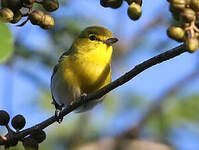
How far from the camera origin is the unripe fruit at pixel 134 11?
202 cm

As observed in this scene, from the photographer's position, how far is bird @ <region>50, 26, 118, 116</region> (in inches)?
154

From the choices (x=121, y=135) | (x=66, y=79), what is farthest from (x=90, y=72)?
(x=121, y=135)

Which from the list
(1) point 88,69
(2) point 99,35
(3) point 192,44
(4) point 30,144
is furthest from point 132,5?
(2) point 99,35

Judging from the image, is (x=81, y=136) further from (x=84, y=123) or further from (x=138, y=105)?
(x=138, y=105)

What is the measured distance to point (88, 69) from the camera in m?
3.96

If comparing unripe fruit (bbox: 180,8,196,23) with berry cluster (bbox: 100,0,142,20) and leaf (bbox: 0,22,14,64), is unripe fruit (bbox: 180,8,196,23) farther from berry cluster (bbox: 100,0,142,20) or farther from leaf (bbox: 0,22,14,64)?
leaf (bbox: 0,22,14,64)

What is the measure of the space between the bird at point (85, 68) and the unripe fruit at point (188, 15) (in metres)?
2.11

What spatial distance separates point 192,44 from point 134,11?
0.36 metres

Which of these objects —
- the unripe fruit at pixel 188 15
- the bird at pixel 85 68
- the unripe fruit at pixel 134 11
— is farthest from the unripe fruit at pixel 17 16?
the bird at pixel 85 68

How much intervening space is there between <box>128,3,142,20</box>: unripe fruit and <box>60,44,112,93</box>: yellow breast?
1835 millimetres

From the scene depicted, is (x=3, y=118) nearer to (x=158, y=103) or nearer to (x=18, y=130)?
(x=18, y=130)

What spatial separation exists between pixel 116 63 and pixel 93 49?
10.1 ft

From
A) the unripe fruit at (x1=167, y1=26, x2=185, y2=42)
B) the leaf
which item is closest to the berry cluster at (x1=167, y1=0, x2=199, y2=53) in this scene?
the unripe fruit at (x1=167, y1=26, x2=185, y2=42)

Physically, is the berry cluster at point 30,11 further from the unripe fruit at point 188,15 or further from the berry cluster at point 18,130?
the unripe fruit at point 188,15
